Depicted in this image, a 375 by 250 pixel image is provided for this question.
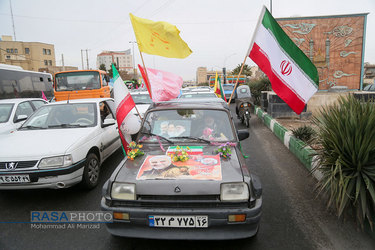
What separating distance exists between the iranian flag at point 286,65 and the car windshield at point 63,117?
11.6 ft

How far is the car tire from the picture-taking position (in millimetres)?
4184

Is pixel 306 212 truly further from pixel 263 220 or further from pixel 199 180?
pixel 199 180

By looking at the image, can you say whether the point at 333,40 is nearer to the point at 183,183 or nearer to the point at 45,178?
the point at 183,183

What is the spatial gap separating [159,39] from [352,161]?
11.6 ft

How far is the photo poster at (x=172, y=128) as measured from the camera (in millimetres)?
3555

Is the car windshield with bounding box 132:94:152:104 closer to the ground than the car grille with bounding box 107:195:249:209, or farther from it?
farther from it

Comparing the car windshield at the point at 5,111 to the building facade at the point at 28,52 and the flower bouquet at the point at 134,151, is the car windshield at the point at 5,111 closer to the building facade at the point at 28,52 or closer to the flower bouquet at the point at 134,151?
the flower bouquet at the point at 134,151

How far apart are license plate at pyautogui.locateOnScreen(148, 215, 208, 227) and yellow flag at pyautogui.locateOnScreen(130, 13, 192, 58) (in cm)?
287

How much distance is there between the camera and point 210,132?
11.6 ft

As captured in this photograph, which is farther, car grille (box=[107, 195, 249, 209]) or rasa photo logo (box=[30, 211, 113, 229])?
rasa photo logo (box=[30, 211, 113, 229])

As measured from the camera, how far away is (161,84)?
181 inches

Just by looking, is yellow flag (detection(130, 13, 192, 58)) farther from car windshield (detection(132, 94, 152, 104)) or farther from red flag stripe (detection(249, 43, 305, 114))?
car windshield (detection(132, 94, 152, 104))

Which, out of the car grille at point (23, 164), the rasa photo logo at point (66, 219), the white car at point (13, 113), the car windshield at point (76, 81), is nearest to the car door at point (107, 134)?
the car grille at point (23, 164)

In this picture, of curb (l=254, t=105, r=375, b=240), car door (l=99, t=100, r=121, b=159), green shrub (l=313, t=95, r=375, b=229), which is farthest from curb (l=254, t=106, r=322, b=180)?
car door (l=99, t=100, r=121, b=159)
